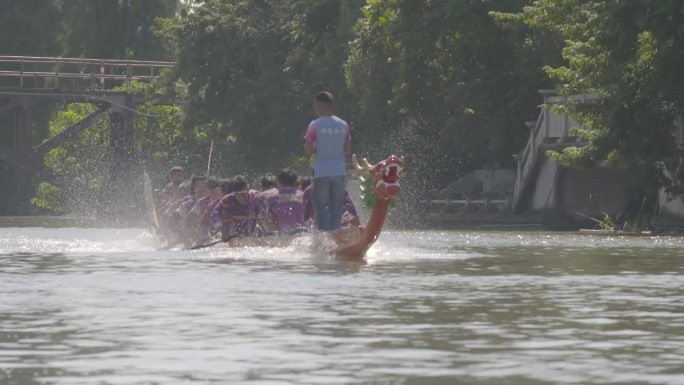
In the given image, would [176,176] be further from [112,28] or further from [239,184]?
[112,28]

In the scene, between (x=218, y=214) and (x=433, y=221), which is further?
(x=433, y=221)

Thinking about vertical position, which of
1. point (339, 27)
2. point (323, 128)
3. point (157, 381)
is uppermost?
point (339, 27)

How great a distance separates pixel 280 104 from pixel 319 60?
5395mm

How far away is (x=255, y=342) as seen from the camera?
1270cm

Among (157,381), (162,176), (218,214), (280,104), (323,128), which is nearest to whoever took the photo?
(157,381)

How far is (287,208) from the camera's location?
1055 inches

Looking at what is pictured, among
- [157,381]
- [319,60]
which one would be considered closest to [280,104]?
[319,60]

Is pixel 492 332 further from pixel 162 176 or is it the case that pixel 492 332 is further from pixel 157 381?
pixel 162 176

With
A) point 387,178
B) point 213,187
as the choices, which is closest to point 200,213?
point 213,187

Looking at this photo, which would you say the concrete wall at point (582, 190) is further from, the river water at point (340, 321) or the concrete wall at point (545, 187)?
the river water at point (340, 321)

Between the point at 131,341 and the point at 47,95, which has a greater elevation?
the point at 47,95

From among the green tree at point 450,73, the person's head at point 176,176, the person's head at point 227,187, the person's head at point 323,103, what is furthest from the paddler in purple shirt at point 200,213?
the green tree at point 450,73

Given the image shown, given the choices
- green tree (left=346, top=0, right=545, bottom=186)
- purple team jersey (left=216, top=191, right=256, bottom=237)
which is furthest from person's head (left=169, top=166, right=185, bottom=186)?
green tree (left=346, top=0, right=545, bottom=186)

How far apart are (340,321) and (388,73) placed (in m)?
41.9
